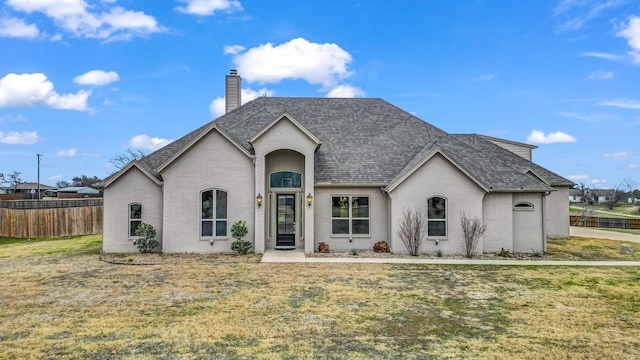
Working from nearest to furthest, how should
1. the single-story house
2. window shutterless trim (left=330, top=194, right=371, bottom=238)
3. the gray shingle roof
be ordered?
the single-story house
window shutterless trim (left=330, top=194, right=371, bottom=238)
the gray shingle roof

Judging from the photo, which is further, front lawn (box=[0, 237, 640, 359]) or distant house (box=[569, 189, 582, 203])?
distant house (box=[569, 189, 582, 203])

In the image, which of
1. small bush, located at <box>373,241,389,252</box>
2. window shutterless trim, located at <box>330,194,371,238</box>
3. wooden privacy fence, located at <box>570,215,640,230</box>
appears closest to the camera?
small bush, located at <box>373,241,389,252</box>

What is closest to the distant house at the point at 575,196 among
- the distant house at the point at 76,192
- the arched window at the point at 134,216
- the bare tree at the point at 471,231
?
the bare tree at the point at 471,231

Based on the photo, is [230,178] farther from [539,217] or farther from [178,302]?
[539,217]

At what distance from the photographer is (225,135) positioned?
1725cm

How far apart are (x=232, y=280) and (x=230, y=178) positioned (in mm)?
6208

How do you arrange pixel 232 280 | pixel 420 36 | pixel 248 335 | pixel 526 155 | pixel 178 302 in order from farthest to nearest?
pixel 526 155, pixel 420 36, pixel 232 280, pixel 178 302, pixel 248 335

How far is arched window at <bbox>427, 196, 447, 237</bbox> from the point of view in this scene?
17.4m

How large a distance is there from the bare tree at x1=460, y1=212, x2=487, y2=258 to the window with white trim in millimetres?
4233

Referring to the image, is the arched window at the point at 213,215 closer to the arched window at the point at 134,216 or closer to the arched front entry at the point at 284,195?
the arched front entry at the point at 284,195

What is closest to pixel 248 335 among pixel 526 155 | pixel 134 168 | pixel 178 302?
pixel 178 302

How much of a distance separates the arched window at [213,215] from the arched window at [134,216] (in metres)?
2.89

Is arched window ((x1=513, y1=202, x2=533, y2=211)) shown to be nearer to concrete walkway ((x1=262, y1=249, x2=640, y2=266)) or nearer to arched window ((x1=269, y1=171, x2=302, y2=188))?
concrete walkway ((x1=262, y1=249, x2=640, y2=266))

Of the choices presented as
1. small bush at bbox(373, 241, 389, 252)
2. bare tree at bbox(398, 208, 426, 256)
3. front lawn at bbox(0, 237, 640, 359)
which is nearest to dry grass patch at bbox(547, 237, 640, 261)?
front lawn at bbox(0, 237, 640, 359)
